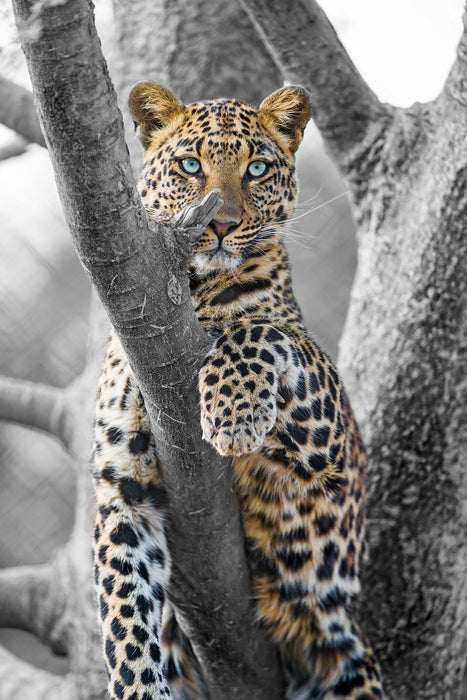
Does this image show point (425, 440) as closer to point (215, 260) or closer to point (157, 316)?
point (215, 260)

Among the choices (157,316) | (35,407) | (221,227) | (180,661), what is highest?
(221,227)

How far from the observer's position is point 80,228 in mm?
2023

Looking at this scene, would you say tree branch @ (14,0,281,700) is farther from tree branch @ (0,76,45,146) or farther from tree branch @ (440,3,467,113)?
tree branch @ (0,76,45,146)

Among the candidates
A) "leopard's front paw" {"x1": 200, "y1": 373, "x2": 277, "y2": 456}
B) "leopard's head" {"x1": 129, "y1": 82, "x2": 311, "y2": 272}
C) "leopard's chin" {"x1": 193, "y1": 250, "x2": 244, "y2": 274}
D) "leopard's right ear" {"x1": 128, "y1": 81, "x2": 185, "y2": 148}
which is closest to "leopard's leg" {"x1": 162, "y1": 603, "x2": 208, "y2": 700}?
"leopard's front paw" {"x1": 200, "y1": 373, "x2": 277, "y2": 456}

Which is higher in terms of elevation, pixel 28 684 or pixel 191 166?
pixel 191 166

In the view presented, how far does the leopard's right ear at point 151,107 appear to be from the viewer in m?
3.17

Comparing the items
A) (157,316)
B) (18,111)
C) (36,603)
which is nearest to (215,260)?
(157,316)

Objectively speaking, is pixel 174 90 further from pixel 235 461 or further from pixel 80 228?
pixel 80 228

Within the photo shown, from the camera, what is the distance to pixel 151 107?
3.19m

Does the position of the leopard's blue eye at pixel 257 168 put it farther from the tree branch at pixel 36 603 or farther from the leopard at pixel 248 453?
the tree branch at pixel 36 603

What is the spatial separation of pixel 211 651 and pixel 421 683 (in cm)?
106

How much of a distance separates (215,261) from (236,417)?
2.06 ft

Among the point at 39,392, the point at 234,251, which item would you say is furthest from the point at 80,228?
the point at 39,392

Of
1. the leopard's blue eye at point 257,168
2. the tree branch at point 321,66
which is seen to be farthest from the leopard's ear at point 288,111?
the tree branch at point 321,66
